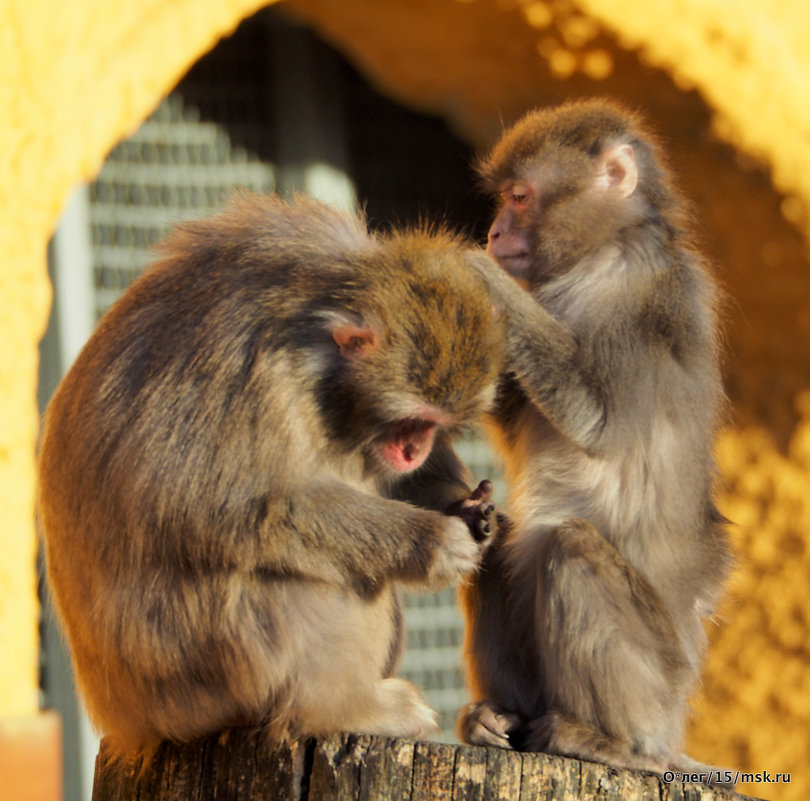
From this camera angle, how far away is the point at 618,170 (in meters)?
3.86

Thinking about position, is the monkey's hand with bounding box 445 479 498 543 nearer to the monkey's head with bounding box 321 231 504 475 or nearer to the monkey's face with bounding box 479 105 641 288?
the monkey's head with bounding box 321 231 504 475

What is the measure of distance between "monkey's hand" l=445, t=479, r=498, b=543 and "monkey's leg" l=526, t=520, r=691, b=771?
0.56 ft

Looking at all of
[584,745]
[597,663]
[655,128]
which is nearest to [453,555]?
[597,663]

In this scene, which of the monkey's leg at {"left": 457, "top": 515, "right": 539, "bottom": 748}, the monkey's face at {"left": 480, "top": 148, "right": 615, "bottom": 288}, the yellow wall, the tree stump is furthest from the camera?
the yellow wall

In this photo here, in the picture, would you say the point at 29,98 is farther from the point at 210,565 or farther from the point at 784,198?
the point at 784,198

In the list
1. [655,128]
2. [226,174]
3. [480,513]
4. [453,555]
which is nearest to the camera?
[453,555]

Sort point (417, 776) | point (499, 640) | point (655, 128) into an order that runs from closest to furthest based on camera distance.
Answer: point (417, 776) < point (499, 640) < point (655, 128)

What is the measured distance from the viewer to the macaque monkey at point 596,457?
3373 millimetres

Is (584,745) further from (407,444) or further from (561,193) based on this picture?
(561,193)

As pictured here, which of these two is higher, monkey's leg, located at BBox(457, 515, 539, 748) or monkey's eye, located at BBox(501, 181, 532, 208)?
monkey's eye, located at BBox(501, 181, 532, 208)

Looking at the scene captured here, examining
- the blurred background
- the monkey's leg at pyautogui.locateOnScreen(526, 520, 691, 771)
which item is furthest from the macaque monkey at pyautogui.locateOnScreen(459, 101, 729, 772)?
the blurred background

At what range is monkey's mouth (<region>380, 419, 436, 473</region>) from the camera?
3.28 meters

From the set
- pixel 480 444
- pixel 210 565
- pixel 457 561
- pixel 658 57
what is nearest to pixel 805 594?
pixel 480 444

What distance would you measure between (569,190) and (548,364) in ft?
2.06
